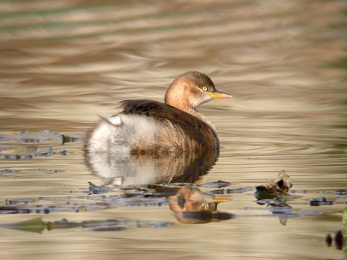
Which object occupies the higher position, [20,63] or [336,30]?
[336,30]

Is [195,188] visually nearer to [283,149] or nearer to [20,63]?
[283,149]

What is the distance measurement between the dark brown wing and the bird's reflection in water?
0.23 m

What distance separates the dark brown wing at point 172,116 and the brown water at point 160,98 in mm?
266

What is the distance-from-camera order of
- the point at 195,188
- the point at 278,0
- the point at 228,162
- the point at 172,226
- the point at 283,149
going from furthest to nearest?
the point at 278,0, the point at 283,149, the point at 228,162, the point at 195,188, the point at 172,226

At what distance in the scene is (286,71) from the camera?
15.2m

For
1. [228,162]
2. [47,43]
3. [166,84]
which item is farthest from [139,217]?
[47,43]

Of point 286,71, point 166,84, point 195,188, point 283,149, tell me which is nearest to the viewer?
point 195,188

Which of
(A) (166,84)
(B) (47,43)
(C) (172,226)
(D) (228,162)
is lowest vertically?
(C) (172,226)

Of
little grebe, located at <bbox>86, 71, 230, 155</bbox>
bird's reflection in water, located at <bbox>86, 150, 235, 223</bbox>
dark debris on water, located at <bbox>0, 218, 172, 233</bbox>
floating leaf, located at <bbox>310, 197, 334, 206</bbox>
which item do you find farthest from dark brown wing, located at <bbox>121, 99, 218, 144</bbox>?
dark debris on water, located at <bbox>0, 218, 172, 233</bbox>

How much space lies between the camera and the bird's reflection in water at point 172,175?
6.30m

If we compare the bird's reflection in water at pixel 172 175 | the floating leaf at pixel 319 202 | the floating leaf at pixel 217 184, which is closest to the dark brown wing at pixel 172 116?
the bird's reflection in water at pixel 172 175

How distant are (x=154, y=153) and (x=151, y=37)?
9.21 meters

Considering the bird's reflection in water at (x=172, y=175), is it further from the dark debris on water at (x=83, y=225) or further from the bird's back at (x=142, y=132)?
the dark debris on water at (x=83, y=225)

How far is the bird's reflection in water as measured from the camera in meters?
6.30
